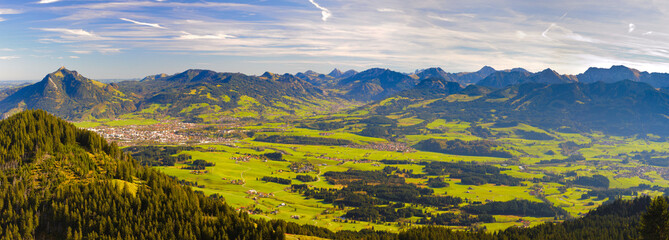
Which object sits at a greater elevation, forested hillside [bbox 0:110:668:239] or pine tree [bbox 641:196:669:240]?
pine tree [bbox 641:196:669:240]

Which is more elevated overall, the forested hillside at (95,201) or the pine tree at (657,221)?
the pine tree at (657,221)

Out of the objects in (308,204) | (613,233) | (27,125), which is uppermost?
(27,125)

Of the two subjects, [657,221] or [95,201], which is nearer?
[657,221]

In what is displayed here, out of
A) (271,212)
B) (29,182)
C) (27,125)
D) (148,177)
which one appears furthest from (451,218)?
(27,125)

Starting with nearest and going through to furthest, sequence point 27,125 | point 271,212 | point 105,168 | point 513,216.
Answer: point 105,168 < point 27,125 < point 271,212 < point 513,216

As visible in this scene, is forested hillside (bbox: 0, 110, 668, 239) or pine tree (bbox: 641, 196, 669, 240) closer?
pine tree (bbox: 641, 196, 669, 240)

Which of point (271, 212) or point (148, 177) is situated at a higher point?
point (148, 177)

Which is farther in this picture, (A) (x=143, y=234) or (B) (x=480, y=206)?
(B) (x=480, y=206)

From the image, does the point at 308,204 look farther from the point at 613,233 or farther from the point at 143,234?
the point at 613,233
